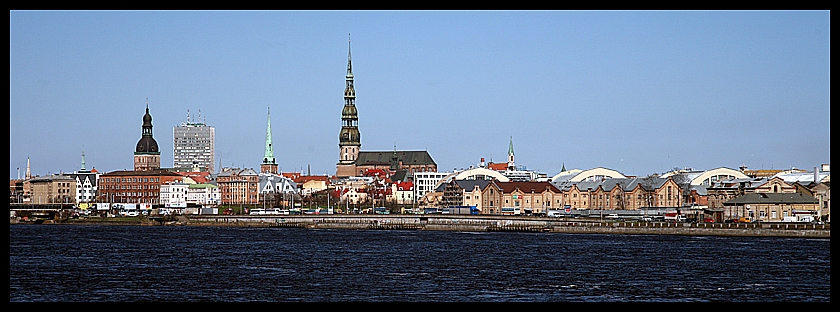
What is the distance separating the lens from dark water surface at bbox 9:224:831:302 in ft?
101

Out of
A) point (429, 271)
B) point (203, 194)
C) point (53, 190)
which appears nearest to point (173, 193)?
point (203, 194)

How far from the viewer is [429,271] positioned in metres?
39.0

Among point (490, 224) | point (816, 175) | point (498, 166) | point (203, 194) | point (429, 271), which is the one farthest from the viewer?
point (498, 166)

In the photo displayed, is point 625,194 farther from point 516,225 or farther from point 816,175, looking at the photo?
point 516,225

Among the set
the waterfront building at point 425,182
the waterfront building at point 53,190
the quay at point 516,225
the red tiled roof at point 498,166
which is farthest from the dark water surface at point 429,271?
the red tiled roof at point 498,166

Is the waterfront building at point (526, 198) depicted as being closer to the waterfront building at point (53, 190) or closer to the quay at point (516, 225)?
the quay at point (516, 225)

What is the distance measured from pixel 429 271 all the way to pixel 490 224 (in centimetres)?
4563

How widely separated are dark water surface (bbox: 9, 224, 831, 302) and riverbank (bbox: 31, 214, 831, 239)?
5112 millimetres

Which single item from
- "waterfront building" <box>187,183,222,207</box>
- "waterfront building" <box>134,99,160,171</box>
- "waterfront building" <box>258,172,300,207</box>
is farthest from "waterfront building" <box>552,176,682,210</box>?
"waterfront building" <box>134,99,160,171</box>

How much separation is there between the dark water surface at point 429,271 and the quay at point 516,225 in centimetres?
506

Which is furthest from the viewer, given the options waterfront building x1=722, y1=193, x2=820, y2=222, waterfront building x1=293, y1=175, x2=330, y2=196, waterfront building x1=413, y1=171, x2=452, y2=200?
waterfront building x1=413, y1=171, x2=452, y2=200

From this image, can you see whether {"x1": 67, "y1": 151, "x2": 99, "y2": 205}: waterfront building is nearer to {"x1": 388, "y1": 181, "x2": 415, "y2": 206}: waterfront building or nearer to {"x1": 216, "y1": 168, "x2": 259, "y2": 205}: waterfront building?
{"x1": 216, "y1": 168, "x2": 259, "y2": 205}: waterfront building
